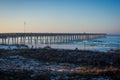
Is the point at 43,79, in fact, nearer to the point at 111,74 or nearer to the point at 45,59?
the point at 111,74

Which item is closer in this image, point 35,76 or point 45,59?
point 35,76

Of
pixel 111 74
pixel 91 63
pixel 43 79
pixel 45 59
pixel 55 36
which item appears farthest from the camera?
pixel 55 36

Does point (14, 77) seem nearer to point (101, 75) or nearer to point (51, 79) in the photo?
point (51, 79)

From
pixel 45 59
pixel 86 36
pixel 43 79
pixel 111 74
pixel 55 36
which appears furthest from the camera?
pixel 86 36

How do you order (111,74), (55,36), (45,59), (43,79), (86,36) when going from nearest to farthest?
(43,79) → (111,74) → (45,59) → (55,36) → (86,36)

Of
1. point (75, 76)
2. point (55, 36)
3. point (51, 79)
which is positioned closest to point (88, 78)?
point (75, 76)

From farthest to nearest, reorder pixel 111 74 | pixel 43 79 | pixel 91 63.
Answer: pixel 91 63 < pixel 111 74 < pixel 43 79

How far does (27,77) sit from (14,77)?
2.57ft

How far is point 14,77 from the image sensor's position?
48.8 feet

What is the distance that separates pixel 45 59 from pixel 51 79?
12.5 meters

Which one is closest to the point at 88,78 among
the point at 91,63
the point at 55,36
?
the point at 91,63

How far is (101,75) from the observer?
594 inches

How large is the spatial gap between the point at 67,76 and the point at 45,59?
1188 cm

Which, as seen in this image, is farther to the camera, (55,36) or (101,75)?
(55,36)
